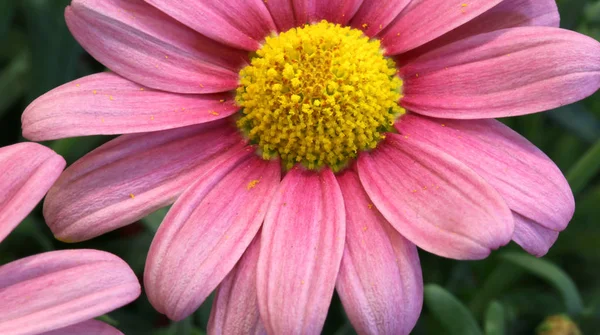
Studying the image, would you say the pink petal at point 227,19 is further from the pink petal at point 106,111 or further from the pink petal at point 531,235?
the pink petal at point 531,235

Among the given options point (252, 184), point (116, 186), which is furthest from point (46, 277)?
point (252, 184)

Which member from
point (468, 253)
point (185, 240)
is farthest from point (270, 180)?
point (468, 253)

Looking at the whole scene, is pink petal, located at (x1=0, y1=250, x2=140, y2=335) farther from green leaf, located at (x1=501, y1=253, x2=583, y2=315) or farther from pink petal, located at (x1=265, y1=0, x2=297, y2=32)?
green leaf, located at (x1=501, y1=253, x2=583, y2=315)

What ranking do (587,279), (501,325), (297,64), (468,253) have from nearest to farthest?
(468,253), (297,64), (501,325), (587,279)

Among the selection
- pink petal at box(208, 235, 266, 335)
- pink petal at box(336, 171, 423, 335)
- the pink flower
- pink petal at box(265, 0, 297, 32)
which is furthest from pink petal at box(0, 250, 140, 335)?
pink petal at box(265, 0, 297, 32)

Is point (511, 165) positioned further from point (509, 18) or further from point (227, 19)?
point (227, 19)

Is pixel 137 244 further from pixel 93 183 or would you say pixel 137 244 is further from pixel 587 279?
pixel 587 279

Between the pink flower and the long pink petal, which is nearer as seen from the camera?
the pink flower
